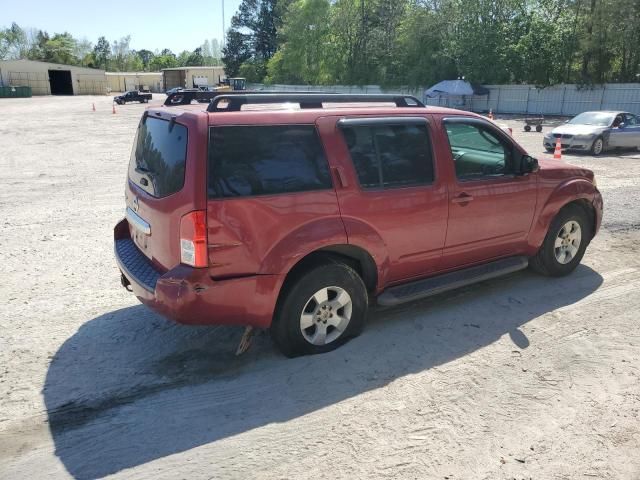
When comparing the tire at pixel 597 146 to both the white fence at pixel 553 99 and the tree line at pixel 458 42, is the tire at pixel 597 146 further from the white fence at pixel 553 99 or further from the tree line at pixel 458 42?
the tree line at pixel 458 42

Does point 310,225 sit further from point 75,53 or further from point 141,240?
point 75,53

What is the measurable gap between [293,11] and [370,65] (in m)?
16.9

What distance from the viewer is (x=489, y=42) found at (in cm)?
4103

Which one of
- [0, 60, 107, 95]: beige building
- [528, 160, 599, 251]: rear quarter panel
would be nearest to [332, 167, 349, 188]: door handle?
[528, 160, 599, 251]: rear quarter panel

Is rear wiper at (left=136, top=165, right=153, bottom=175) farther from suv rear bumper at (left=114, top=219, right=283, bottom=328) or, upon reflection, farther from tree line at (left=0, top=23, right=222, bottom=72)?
tree line at (left=0, top=23, right=222, bottom=72)

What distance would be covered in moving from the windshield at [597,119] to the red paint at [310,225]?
14.0m

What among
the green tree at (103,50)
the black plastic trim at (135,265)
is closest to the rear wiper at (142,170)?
the black plastic trim at (135,265)

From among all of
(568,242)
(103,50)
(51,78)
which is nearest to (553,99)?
(568,242)

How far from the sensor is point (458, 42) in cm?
4312

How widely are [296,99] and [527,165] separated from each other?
2.43m

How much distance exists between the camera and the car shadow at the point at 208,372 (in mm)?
3111

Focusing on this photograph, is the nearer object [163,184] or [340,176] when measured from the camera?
[163,184]

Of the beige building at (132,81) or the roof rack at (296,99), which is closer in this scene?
the roof rack at (296,99)

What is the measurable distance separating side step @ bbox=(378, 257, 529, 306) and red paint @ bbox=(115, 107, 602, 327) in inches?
3.3
